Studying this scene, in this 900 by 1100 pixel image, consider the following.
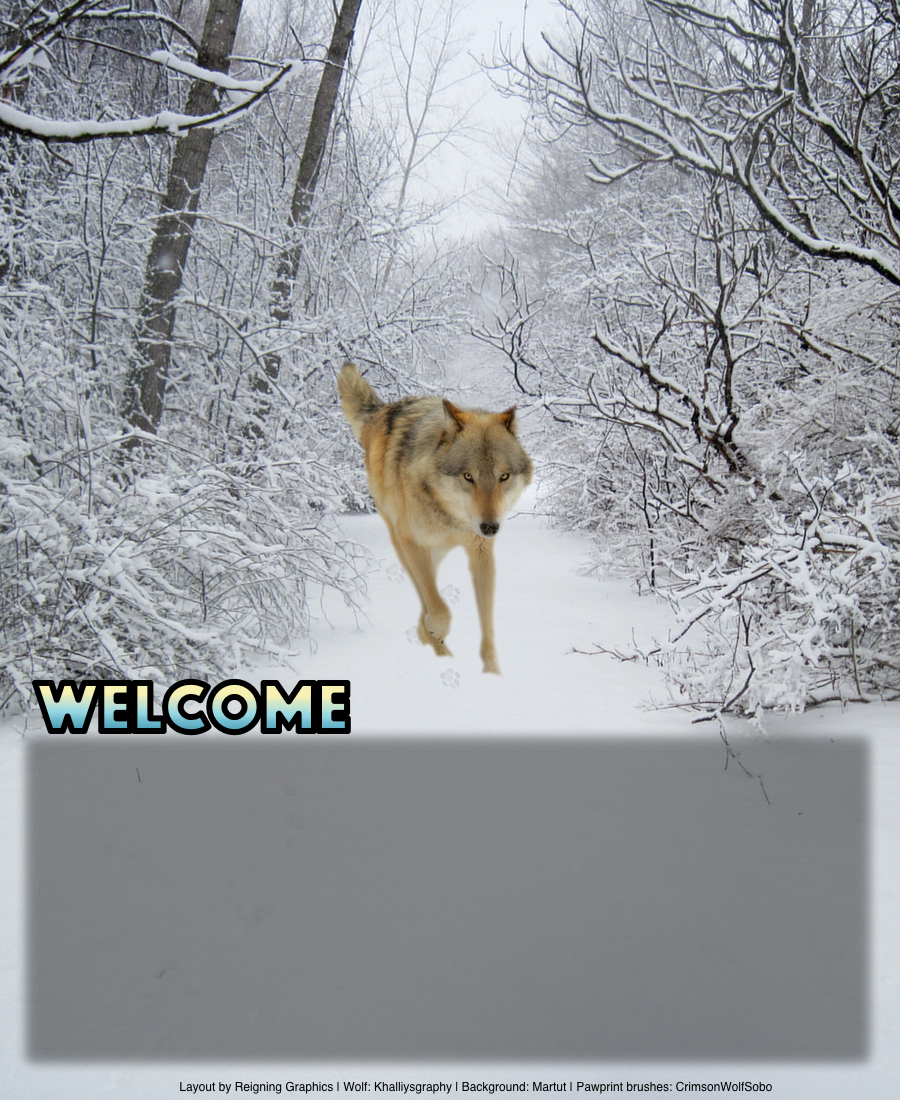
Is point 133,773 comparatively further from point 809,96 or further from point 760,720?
point 809,96

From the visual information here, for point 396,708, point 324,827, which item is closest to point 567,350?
point 396,708

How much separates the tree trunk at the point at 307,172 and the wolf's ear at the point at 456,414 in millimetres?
1242

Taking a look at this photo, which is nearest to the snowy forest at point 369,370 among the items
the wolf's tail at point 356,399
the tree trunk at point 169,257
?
the tree trunk at point 169,257

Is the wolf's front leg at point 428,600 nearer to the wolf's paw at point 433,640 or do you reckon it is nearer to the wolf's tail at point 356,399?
the wolf's paw at point 433,640

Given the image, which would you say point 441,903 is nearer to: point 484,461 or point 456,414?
point 484,461

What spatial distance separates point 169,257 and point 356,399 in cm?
321

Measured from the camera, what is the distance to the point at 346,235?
4031mm

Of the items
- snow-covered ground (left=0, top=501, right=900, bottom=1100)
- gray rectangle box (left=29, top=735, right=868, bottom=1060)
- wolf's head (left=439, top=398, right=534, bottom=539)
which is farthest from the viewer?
gray rectangle box (left=29, top=735, right=868, bottom=1060)

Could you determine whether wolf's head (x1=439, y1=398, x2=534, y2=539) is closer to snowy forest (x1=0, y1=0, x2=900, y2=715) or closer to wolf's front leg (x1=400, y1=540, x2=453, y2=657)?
wolf's front leg (x1=400, y1=540, x2=453, y2=657)

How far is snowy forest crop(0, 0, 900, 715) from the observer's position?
3.65m

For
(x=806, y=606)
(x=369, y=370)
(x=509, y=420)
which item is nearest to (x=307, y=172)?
(x=369, y=370)

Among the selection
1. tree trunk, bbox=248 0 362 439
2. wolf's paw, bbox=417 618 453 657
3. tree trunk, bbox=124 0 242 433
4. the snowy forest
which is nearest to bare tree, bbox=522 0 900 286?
the snowy forest

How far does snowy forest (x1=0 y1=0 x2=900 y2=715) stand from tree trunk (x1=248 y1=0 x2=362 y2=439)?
3 centimetres

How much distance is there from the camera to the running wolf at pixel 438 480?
1.73 metres
